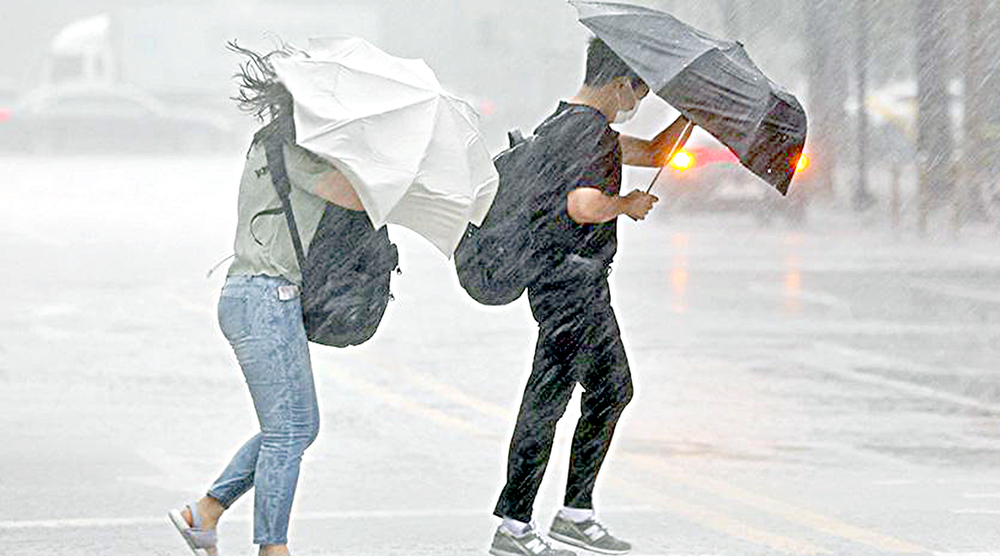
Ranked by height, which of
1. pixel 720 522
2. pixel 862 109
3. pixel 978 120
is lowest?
pixel 720 522

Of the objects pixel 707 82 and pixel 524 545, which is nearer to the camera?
pixel 707 82

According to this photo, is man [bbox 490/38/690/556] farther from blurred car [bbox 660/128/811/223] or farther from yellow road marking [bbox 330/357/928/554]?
blurred car [bbox 660/128/811/223]

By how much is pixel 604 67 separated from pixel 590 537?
1582 millimetres

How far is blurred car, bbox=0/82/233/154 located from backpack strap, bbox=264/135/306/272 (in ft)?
139

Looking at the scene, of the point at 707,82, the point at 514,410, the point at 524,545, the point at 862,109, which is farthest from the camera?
the point at 862,109

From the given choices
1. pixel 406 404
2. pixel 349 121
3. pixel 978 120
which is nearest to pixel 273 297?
pixel 349 121

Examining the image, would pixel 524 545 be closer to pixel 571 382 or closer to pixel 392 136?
pixel 571 382

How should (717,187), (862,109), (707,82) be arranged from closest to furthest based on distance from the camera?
(707,82)
(717,187)
(862,109)

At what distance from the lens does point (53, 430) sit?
35.7ft

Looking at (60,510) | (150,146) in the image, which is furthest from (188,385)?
(150,146)

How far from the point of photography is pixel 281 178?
Answer: 6.75m

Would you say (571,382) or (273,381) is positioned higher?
(571,382)

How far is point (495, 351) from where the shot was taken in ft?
46.5

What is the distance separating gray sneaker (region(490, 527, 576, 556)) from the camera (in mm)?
7684
